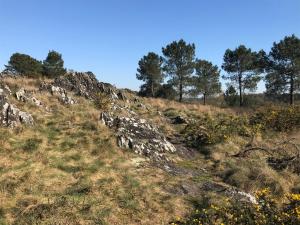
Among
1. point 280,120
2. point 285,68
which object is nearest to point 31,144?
point 280,120

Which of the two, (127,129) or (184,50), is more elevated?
(184,50)

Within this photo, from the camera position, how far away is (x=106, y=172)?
11922 mm

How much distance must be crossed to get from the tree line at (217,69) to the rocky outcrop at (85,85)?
70.8 feet

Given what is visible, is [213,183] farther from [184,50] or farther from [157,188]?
[184,50]

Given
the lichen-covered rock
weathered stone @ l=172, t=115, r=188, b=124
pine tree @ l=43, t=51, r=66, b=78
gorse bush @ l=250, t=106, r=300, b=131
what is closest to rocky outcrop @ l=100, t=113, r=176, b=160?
the lichen-covered rock

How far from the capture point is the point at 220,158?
15.3 m

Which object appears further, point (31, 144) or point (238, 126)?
point (238, 126)

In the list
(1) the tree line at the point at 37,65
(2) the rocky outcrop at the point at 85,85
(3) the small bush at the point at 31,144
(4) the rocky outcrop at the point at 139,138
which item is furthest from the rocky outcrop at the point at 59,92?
(1) the tree line at the point at 37,65

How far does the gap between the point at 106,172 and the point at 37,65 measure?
3981cm

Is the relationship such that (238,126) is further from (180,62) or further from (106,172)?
(180,62)

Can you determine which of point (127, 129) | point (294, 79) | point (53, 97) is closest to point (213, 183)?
point (127, 129)

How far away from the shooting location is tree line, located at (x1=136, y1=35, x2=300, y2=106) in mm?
38438

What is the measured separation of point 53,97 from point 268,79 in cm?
2945

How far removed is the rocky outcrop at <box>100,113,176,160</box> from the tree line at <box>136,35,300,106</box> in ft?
91.3
